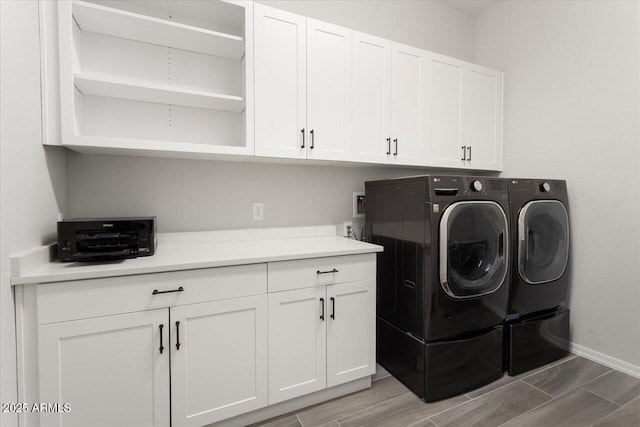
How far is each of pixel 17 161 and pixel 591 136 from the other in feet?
10.8

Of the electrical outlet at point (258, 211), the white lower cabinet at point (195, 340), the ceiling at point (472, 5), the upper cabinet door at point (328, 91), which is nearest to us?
the white lower cabinet at point (195, 340)

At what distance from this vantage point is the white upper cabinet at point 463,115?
2332mm

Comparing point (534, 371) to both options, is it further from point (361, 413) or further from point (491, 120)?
point (491, 120)

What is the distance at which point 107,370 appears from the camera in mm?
1248

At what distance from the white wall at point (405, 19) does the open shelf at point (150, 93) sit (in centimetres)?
89

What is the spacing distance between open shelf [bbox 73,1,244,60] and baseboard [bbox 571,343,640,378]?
3.17 m

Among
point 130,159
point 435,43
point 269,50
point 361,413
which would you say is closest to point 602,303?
point 361,413

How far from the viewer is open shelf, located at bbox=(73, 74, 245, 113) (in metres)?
1.48

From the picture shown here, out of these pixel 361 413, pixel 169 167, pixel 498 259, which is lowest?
pixel 361 413

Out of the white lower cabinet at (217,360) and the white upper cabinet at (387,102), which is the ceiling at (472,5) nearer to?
the white upper cabinet at (387,102)

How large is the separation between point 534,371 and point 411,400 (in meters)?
0.97

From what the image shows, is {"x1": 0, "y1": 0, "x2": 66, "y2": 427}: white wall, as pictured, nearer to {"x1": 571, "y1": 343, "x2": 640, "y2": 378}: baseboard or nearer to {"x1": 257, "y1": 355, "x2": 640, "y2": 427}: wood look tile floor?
{"x1": 257, "y1": 355, "x2": 640, "y2": 427}: wood look tile floor

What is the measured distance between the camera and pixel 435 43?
2.78m

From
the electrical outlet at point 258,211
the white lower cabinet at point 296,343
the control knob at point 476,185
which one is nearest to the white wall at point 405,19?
the electrical outlet at point 258,211
